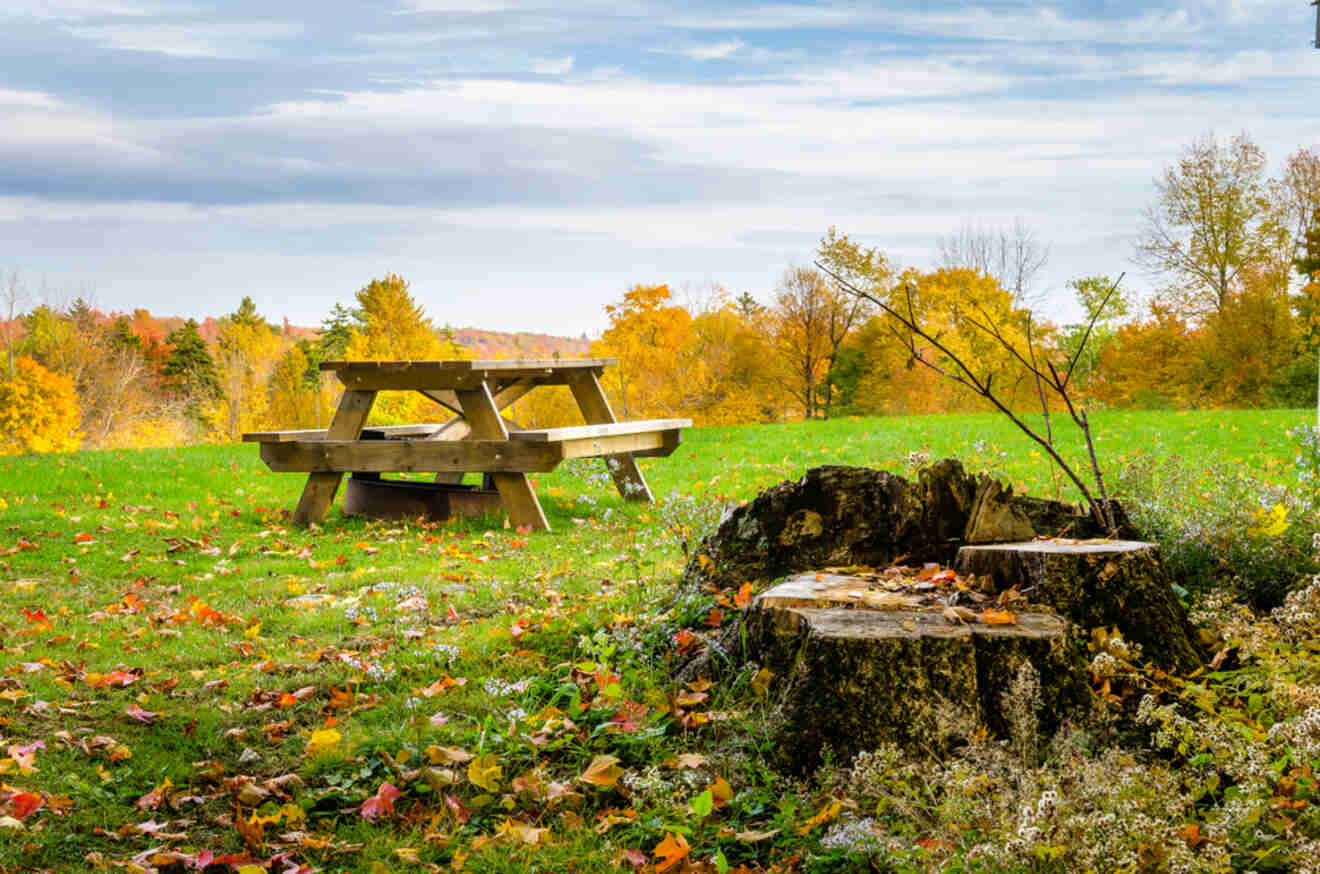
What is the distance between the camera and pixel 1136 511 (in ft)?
15.8

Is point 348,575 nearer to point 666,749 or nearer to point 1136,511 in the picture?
point 666,749

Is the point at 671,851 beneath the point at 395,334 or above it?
beneath

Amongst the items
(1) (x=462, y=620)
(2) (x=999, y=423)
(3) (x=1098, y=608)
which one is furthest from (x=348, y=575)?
(2) (x=999, y=423)

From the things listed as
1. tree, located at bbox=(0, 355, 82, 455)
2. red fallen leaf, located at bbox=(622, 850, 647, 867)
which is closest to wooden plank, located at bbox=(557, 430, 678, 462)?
red fallen leaf, located at bbox=(622, 850, 647, 867)

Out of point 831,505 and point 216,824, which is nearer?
point 216,824

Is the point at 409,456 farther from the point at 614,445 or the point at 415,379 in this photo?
the point at 614,445

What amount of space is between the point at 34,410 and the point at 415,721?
39.3 m

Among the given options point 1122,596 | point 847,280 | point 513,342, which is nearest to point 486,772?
point 1122,596

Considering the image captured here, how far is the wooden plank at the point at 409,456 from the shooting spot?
7945 millimetres

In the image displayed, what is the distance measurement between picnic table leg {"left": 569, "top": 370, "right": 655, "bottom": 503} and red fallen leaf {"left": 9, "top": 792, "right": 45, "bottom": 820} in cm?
651

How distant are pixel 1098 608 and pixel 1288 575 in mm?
1463

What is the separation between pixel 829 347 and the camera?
35406 mm

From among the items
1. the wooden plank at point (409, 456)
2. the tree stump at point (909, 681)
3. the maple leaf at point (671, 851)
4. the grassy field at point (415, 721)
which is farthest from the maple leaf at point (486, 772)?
the wooden plank at point (409, 456)

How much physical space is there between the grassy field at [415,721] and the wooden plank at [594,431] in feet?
1.95
